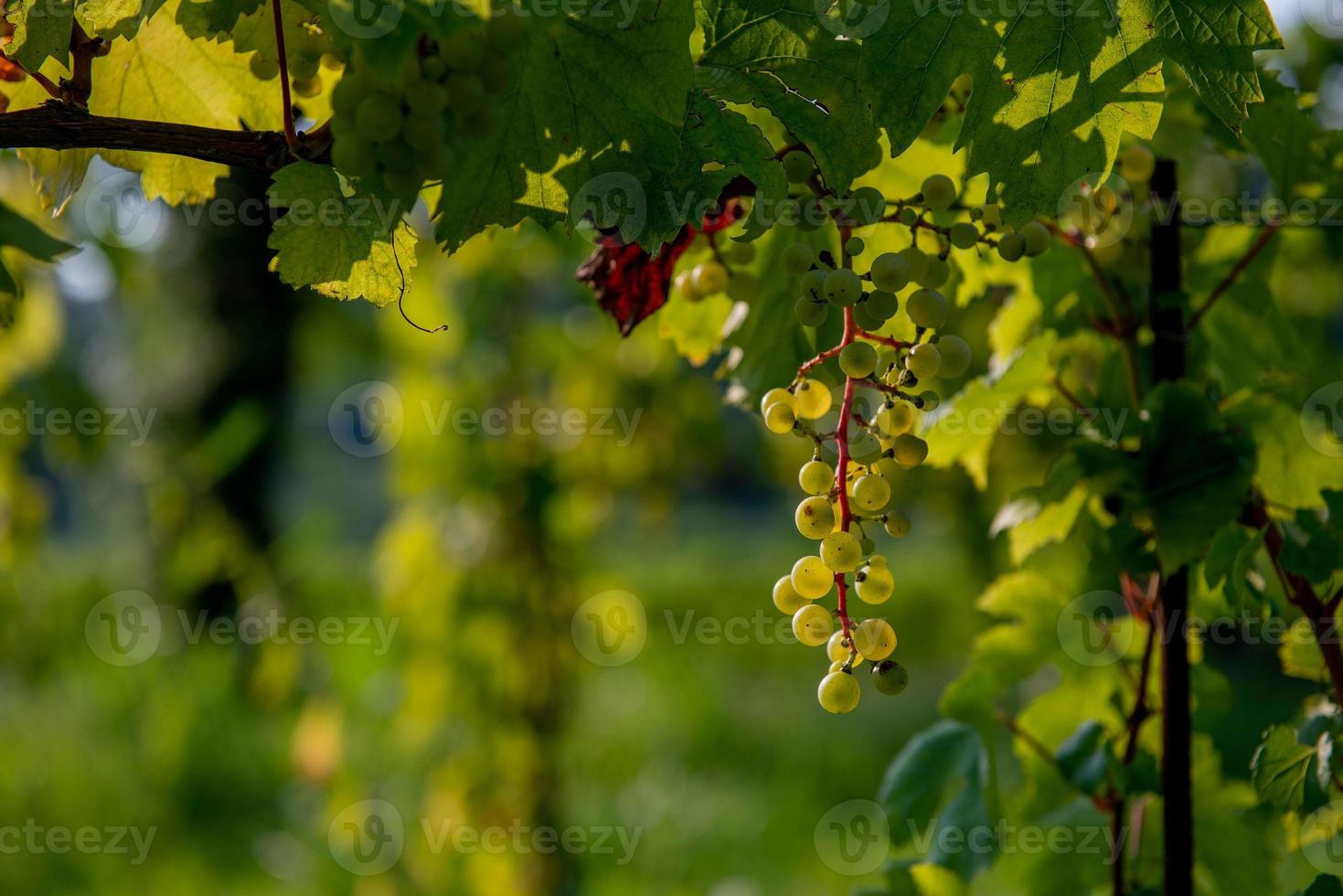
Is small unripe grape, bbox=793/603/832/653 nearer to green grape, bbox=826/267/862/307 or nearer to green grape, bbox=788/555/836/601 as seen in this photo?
green grape, bbox=788/555/836/601

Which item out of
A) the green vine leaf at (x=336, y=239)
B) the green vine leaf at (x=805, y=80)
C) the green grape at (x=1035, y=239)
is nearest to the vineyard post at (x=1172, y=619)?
the green grape at (x=1035, y=239)

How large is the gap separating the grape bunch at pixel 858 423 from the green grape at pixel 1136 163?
247 mm

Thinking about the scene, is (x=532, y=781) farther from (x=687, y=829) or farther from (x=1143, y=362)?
(x=1143, y=362)

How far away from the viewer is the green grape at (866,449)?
68 cm

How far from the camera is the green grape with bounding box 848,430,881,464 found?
677mm

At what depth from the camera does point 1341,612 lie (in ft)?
3.06

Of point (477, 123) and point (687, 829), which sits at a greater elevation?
point (477, 123)

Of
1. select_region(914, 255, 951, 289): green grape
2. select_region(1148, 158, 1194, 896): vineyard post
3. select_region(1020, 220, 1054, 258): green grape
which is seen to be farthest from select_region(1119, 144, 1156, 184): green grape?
select_region(914, 255, 951, 289): green grape

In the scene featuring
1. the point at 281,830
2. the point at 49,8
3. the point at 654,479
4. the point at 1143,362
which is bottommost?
the point at 281,830

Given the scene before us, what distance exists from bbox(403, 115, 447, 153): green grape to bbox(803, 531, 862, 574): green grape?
308 mm

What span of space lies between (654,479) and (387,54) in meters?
2.83

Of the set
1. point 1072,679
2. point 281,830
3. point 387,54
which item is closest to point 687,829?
point 281,830

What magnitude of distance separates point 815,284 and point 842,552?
0.54 ft

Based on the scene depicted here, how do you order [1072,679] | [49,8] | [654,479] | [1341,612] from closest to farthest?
[49,8]
[1341,612]
[1072,679]
[654,479]
